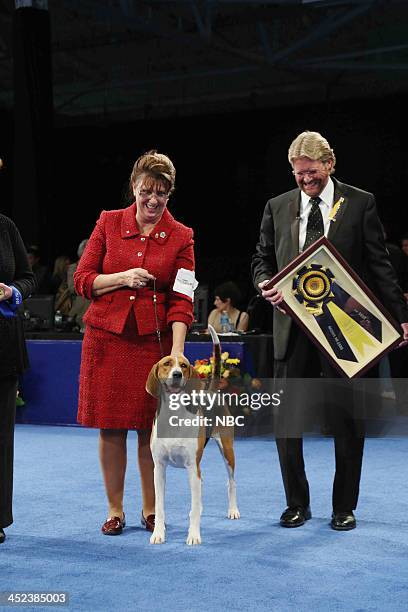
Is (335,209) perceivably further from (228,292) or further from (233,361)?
(228,292)

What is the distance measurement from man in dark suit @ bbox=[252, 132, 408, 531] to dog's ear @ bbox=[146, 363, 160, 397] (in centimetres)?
53

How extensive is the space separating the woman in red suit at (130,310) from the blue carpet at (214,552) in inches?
12.0

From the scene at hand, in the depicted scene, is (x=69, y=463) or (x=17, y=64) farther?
(x=17, y=64)

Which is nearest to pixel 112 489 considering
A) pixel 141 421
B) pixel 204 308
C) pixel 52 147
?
pixel 141 421

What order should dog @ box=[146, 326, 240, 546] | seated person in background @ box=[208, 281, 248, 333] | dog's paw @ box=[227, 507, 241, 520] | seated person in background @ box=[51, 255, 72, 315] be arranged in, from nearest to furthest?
dog @ box=[146, 326, 240, 546], dog's paw @ box=[227, 507, 241, 520], seated person in background @ box=[208, 281, 248, 333], seated person in background @ box=[51, 255, 72, 315]

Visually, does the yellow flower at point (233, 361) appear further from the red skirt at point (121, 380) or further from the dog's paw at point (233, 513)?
the red skirt at point (121, 380)

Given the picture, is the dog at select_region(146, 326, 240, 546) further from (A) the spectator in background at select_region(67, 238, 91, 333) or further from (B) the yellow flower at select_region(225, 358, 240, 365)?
(A) the spectator in background at select_region(67, 238, 91, 333)

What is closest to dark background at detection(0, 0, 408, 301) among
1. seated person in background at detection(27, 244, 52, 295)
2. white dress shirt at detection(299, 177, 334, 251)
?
seated person in background at detection(27, 244, 52, 295)

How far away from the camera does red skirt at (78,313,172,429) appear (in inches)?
139

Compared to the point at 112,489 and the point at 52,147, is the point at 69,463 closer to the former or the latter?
the point at 112,489

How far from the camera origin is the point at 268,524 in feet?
12.4

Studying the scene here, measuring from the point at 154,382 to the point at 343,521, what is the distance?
3.28ft

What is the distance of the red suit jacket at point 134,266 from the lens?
11.4 ft

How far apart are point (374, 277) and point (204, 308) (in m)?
3.94
